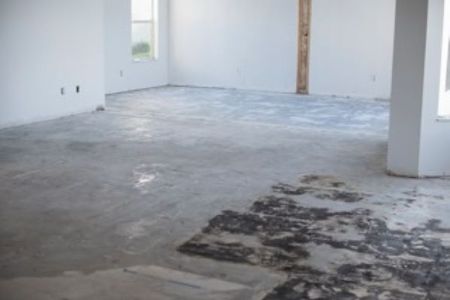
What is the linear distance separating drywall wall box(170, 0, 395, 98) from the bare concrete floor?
1.78m

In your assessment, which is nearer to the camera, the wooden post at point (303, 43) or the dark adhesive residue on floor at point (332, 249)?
the dark adhesive residue on floor at point (332, 249)

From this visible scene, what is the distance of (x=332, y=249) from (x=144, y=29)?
975 centimetres

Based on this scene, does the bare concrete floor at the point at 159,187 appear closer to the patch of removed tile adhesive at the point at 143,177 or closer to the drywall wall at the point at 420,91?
the patch of removed tile adhesive at the point at 143,177

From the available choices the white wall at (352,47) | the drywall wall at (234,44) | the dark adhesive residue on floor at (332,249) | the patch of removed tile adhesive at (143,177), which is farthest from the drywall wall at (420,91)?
the drywall wall at (234,44)

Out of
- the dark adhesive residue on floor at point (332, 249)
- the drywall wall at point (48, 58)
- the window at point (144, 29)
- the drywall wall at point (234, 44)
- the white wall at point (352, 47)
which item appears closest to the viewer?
the dark adhesive residue on floor at point (332, 249)

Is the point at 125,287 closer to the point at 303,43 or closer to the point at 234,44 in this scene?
the point at 303,43

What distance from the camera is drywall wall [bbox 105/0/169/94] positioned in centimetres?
1187

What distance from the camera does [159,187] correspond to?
5664mm

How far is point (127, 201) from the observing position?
523cm

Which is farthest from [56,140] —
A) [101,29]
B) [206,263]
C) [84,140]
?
[206,263]

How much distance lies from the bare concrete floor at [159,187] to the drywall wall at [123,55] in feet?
6.34

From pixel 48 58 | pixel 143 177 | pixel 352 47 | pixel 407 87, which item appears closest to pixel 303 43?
pixel 352 47

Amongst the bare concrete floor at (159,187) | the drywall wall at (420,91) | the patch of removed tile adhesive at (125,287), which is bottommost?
the patch of removed tile adhesive at (125,287)

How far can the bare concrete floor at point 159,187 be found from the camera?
145 inches
